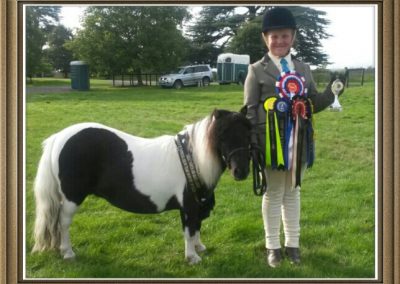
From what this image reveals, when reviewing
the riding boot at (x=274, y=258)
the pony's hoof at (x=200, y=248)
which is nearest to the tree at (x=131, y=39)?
the pony's hoof at (x=200, y=248)

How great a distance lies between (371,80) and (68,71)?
127cm

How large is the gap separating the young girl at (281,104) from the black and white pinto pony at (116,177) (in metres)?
0.22

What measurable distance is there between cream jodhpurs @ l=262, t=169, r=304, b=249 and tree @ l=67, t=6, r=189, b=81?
66 cm

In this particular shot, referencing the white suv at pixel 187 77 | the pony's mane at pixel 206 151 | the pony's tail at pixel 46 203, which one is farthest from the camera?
the white suv at pixel 187 77

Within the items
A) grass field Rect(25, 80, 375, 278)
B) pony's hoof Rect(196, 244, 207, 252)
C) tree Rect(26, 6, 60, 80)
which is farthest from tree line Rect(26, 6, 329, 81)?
pony's hoof Rect(196, 244, 207, 252)

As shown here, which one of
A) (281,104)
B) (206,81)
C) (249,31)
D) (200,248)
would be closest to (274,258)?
(200,248)

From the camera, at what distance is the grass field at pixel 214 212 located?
221 cm

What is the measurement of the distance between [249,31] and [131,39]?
510 millimetres

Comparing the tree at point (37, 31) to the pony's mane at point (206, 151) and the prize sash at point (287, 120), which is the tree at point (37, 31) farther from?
the prize sash at point (287, 120)

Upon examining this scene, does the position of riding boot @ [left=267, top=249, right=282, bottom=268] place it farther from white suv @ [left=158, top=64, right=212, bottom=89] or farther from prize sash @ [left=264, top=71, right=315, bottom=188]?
white suv @ [left=158, top=64, right=212, bottom=89]

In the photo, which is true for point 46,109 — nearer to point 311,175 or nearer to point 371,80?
point 311,175

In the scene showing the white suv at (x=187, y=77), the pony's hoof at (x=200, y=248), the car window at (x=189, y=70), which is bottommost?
the pony's hoof at (x=200, y=248)

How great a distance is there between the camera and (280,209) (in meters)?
2.23

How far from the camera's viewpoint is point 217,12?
224cm
